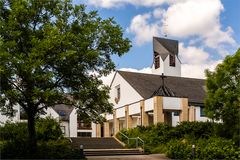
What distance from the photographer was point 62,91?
22.0m

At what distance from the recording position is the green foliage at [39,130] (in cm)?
2811

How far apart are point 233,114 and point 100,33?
844 centimetres

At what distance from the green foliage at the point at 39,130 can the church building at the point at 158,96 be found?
17.3 ft

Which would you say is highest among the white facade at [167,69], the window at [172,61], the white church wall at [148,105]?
the window at [172,61]

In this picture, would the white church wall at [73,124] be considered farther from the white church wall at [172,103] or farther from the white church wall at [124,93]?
the white church wall at [172,103]

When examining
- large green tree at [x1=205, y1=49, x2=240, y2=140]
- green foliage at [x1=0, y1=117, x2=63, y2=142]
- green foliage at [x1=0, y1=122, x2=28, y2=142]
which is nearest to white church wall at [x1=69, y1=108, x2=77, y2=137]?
green foliage at [x1=0, y1=117, x2=63, y2=142]

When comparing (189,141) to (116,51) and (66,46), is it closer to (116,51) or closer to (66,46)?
(116,51)

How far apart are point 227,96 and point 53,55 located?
32.3ft

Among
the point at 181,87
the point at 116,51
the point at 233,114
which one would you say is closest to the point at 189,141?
the point at 233,114

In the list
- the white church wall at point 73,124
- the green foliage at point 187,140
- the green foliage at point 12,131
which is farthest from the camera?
the white church wall at point 73,124

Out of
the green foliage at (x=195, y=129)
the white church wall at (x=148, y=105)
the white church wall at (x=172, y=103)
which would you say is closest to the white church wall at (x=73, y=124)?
the white church wall at (x=148, y=105)

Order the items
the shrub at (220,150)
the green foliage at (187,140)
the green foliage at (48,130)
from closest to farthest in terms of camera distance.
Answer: the shrub at (220,150), the green foliage at (187,140), the green foliage at (48,130)

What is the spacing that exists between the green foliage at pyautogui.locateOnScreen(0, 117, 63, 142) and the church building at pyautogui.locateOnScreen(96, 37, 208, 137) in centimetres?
528

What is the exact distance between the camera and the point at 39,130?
96.0ft
